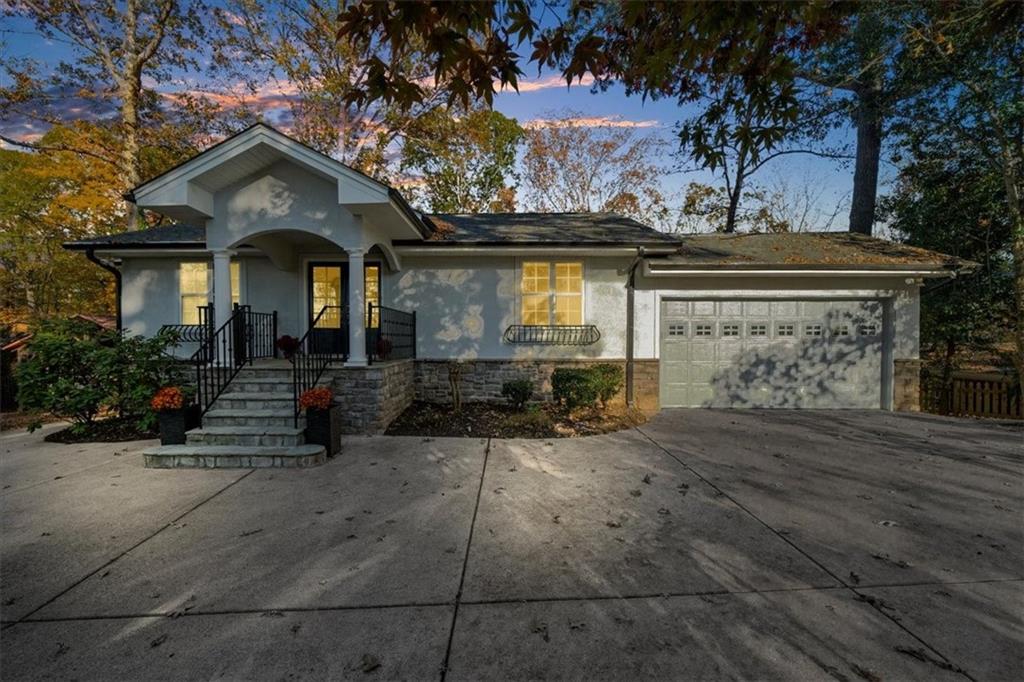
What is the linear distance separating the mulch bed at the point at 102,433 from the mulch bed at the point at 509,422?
12.6 feet

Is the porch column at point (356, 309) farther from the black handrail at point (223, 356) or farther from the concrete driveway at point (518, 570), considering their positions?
the concrete driveway at point (518, 570)

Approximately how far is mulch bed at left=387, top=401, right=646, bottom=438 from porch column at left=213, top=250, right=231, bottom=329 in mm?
3349

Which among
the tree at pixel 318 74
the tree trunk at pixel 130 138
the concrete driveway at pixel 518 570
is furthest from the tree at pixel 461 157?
the concrete driveway at pixel 518 570

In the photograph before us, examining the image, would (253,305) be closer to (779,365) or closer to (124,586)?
(124,586)

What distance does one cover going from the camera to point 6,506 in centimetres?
401

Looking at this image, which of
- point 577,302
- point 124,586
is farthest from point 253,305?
point 124,586

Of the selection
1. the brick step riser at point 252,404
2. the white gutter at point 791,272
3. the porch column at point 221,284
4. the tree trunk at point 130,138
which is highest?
the tree trunk at point 130,138

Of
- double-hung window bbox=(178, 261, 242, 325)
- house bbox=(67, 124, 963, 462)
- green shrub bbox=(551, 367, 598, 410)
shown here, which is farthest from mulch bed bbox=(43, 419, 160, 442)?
green shrub bbox=(551, 367, 598, 410)

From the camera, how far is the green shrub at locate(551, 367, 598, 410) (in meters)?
7.51

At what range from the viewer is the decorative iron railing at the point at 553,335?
8766mm

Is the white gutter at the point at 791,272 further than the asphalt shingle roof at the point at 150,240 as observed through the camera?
No

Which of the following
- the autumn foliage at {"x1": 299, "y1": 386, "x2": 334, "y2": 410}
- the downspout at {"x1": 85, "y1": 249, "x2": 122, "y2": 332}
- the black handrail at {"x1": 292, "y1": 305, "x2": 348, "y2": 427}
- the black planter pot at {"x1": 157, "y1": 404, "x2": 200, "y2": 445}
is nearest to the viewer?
the autumn foliage at {"x1": 299, "y1": 386, "x2": 334, "y2": 410}

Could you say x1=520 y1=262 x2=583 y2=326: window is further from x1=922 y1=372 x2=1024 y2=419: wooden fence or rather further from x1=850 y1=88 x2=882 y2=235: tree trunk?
x1=850 y1=88 x2=882 y2=235: tree trunk

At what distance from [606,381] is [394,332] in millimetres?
4268
